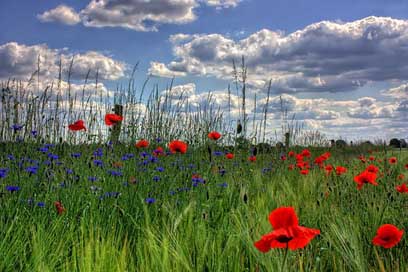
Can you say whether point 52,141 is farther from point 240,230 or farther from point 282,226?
point 282,226

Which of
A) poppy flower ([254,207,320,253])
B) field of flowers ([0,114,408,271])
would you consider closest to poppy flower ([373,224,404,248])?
field of flowers ([0,114,408,271])

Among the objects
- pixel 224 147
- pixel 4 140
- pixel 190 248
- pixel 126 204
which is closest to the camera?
pixel 190 248

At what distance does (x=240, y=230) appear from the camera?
235cm

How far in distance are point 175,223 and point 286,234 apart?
1039 millimetres

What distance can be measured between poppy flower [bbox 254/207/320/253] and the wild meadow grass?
58 centimetres

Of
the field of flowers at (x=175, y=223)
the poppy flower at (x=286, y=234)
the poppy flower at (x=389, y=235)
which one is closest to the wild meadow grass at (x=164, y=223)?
the field of flowers at (x=175, y=223)

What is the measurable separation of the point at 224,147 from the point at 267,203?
326 centimetres

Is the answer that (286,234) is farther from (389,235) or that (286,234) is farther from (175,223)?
(175,223)

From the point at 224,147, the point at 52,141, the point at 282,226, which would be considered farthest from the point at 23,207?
the point at 224,147

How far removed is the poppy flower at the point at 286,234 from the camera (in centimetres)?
112

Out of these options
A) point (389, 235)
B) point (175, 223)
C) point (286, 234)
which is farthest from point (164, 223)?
point (286, 234)

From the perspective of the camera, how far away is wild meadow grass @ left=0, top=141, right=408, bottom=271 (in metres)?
1.99

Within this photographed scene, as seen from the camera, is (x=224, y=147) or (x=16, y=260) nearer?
(x=16, y=260)

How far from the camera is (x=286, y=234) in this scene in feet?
3.66
